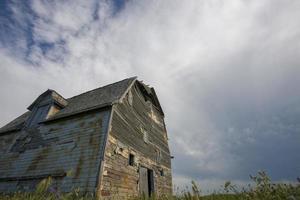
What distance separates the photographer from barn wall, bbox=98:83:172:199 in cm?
1051

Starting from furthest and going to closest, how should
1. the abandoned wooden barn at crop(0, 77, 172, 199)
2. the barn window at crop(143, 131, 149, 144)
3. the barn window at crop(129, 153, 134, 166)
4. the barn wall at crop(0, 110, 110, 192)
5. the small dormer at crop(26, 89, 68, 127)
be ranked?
the barn window at crop(143, 131, 149, 144) < the small dormer at crop(26, 89, 68, 127) < the barn window at crop(129, 153, 134, 166) < the abandoned wooden barn at crop(0, 77, 172, 199) < the barn wall at crop(0, 110, 110, 192)

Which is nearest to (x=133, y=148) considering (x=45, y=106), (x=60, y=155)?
(x=60, y=155)

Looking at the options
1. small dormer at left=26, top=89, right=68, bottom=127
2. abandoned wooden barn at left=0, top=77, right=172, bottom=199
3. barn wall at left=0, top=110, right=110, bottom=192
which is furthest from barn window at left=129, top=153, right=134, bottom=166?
small dormer at left=26, top=89, right=68, bottom=127

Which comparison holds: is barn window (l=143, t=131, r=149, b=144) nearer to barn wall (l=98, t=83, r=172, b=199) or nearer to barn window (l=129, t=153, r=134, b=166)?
barn wall (l=98, t=83, r=172, b=199)

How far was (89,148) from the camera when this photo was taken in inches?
431

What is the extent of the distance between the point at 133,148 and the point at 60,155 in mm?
4405

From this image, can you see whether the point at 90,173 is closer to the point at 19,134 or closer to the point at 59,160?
the point at 59,160

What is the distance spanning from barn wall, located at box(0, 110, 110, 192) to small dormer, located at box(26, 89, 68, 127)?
912mm

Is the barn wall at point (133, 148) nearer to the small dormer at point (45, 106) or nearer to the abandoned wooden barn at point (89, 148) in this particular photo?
the abandoned wooden barn at point (89, 148)

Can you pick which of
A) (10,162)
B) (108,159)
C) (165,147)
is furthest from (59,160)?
(165,147)

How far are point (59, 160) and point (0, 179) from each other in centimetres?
528

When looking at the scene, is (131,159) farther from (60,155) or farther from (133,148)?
(60,155)

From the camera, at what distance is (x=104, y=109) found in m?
12.2

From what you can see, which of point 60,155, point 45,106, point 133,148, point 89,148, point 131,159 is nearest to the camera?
point 89,148
